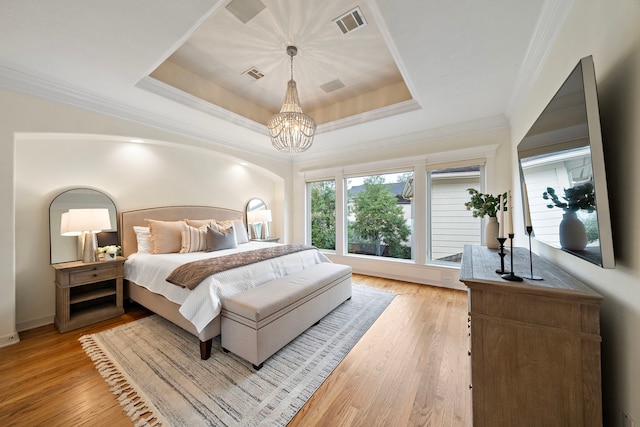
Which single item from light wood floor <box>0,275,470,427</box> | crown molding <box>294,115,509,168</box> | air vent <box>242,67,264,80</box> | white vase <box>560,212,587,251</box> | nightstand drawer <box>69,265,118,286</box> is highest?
air vent <box>242,67,264,80</box>

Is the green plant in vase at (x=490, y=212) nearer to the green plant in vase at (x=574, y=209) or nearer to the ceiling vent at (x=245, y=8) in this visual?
the green plant in vase at (x=574, y=209)

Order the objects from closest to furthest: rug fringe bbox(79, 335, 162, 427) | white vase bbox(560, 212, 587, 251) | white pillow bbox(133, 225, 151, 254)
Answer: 1. white vase bbox(560, 212, 587, 251)
2. rug fringe bbox(79, 335, 162, 427)
3. white pillow bbox(133, 225, 151, 254)

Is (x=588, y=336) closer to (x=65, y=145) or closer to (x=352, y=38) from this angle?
(x=352, y=38)

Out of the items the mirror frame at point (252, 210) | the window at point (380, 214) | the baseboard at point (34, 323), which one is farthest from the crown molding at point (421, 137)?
the baseboard at point (34, 323)

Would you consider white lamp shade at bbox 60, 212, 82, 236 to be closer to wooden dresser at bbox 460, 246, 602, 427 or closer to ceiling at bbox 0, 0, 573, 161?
ceiling at bbox 0, 0, 573, 161

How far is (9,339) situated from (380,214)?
479cm

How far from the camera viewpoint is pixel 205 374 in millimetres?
1725

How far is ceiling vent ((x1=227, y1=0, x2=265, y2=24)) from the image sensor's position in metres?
1.88

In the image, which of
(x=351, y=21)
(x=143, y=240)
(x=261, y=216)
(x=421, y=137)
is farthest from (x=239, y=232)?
(x=421, y=137)

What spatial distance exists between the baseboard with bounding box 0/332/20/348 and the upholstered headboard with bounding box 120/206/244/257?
1.11 m

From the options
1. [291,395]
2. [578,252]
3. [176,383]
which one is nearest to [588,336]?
[578,252]

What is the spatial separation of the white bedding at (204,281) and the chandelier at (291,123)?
54.5 inches

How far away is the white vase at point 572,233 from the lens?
3.38 feet

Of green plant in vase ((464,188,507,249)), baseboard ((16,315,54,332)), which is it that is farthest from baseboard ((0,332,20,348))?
green plant in vase ((464,188,507,249))
